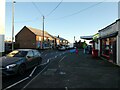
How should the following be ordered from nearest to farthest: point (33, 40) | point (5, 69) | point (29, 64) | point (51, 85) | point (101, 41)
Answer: point (51, 85) → point (5, 69) → point (29, 64) → point (101, 41) → point (33, 40)

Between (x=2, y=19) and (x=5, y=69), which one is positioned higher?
(x=2, y=19)

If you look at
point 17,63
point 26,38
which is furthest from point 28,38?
point 17,63

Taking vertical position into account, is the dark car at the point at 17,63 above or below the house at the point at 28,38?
below

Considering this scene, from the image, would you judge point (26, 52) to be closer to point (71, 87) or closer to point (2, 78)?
point (2, 78)

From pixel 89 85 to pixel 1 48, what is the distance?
19.7 metres

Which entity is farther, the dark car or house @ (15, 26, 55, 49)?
house @ (15, 26, 55, 49)

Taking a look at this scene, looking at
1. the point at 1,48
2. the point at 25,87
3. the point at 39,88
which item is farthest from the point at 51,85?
the point at 1,48

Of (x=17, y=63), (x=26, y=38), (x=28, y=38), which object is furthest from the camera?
(x=26, y=38)

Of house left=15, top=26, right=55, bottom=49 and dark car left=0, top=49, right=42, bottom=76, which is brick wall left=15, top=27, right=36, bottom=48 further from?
dark car left=0, top=49, right=42, bottom=76

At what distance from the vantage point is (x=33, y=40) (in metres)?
51.2

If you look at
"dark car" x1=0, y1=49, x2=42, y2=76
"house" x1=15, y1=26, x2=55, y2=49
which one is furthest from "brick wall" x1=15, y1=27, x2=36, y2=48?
"dark car" x1=0, y1=49, x2=42, y2=76

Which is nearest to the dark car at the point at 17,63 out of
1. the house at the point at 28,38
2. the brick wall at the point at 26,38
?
the house at the point at 28,38

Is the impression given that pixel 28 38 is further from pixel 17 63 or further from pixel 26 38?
pixel 17 63

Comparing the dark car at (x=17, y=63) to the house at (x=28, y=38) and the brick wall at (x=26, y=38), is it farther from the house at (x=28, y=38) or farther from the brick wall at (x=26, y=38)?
the brick wall at (x=26, y=38)
